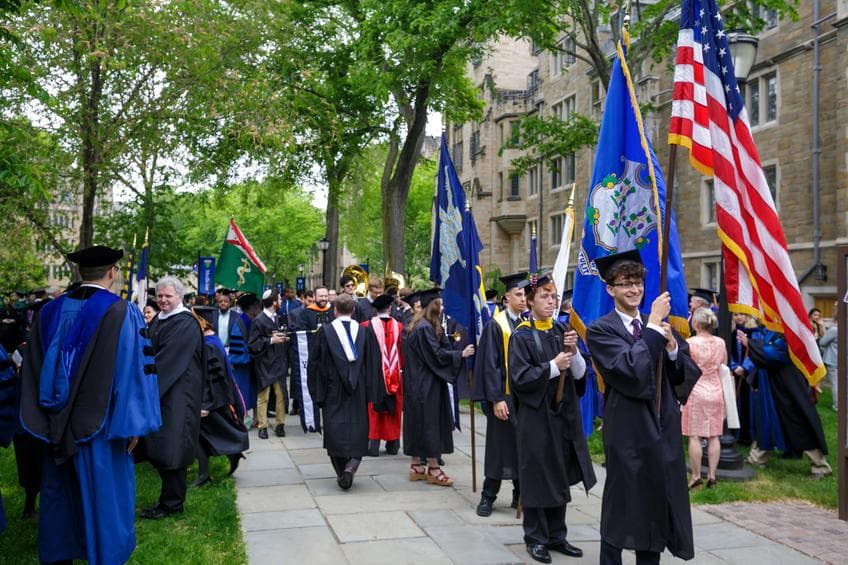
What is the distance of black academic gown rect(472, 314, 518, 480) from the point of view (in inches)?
284

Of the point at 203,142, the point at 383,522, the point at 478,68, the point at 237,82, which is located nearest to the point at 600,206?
the point at 383,522

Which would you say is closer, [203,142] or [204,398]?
[204,398]

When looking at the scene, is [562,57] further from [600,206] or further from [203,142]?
[600,206]

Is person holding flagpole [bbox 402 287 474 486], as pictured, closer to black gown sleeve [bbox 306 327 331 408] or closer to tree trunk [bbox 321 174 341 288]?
black gown sleeve [bbox 306 327 331 408]

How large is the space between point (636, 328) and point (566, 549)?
2.07 m

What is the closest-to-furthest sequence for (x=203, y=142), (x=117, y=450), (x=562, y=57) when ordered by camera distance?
(x=117, y=450)
(x=203, y=142)
(x=562, y=57)

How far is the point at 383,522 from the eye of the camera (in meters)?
7.32

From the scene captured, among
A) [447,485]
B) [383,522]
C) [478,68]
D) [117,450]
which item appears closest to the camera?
[117,450]

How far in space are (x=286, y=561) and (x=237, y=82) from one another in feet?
32.8

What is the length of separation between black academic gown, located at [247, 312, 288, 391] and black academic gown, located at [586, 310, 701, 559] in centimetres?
747

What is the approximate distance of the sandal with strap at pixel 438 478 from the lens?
29.2 feet

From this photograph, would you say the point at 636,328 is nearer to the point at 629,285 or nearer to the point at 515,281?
the point at 629,285

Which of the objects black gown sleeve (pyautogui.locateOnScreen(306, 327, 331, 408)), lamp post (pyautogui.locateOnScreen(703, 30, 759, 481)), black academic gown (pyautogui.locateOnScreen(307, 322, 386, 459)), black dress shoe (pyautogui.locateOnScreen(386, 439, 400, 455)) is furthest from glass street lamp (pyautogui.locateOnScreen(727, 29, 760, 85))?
black dress shoe (pyautogui.locateOnScreen(386, 439, 400, 455))

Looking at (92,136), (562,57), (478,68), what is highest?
(478,68)
